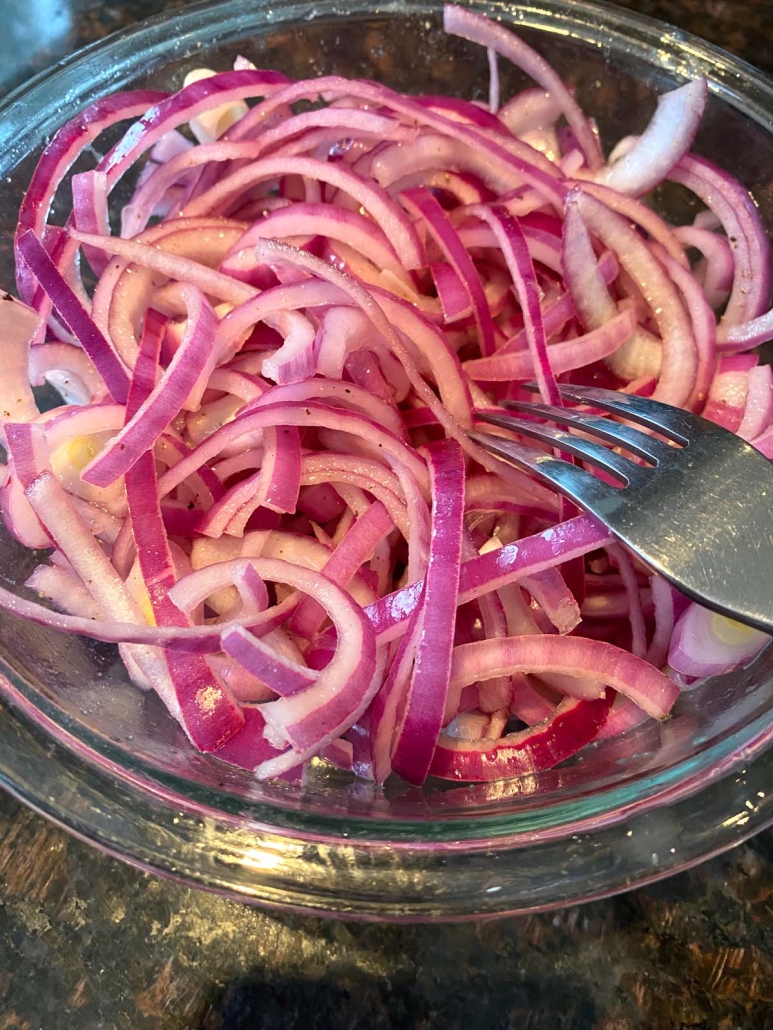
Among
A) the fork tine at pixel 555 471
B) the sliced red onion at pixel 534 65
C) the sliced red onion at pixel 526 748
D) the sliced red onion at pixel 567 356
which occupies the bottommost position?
the sliced red onion at pixel 526 748

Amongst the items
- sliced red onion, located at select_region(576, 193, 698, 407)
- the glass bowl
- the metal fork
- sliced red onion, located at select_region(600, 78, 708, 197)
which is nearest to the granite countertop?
the glass bowl

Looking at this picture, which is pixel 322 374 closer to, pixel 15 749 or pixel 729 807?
pixel 15 749

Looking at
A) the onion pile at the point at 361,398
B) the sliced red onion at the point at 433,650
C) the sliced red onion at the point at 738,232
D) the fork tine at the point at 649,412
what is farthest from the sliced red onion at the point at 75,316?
the sliced red onion at the point at 738,232

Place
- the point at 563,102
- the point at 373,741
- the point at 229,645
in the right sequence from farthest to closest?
the point at 563,102
the point at 373,741
the point at 229,645

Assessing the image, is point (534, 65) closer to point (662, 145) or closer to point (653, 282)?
point (662, 145)

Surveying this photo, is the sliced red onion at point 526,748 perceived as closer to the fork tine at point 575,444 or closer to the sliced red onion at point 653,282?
the fork tine at point 575,444

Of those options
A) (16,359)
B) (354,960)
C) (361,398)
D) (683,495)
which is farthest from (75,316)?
(354,960)

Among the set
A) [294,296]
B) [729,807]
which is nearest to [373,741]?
[729,807]

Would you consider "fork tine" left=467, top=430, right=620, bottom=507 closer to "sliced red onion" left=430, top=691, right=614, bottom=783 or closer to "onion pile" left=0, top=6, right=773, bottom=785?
"onion pile" left=0, top=6, right=773, bottom=785
